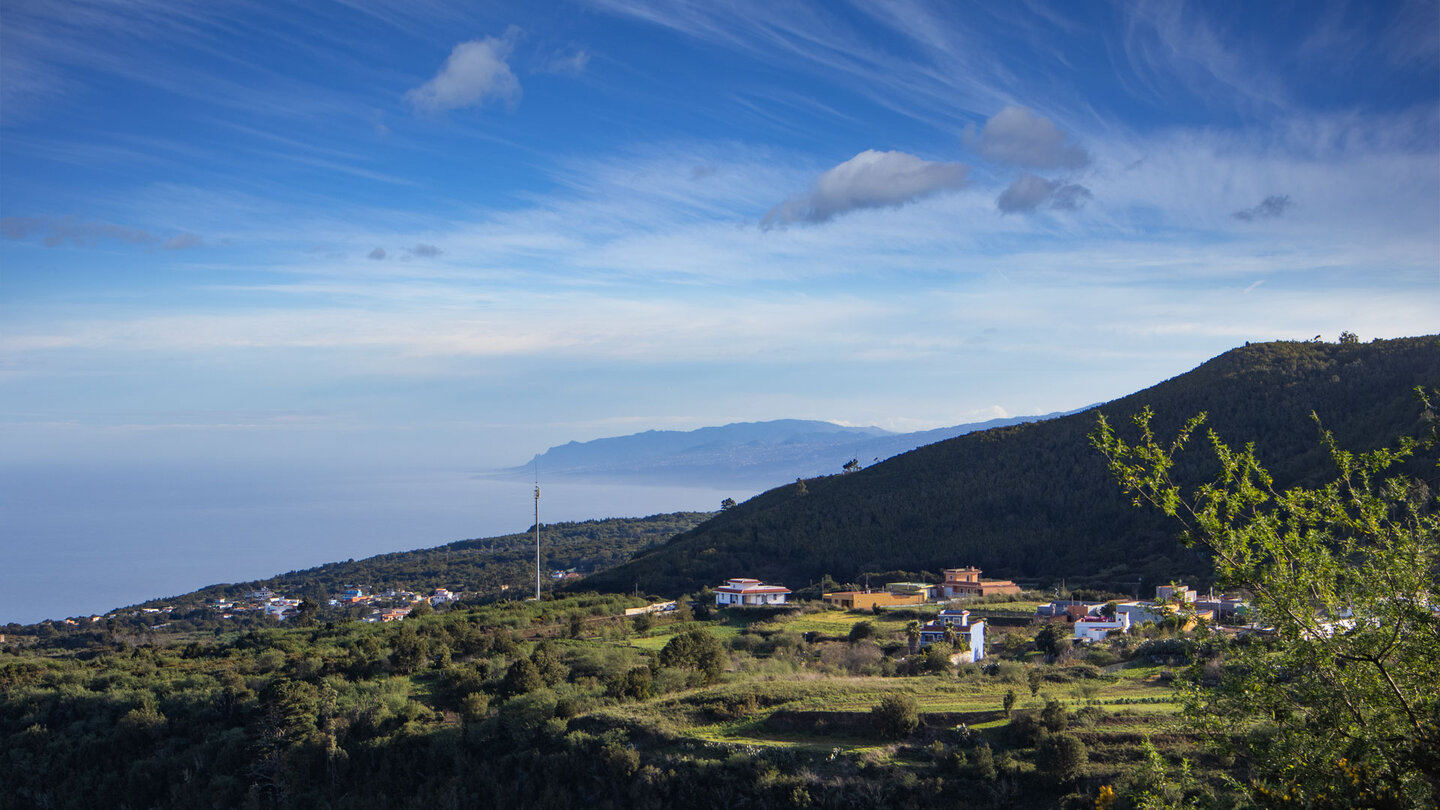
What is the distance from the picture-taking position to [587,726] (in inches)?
701

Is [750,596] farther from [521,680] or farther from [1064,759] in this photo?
[1064,759]

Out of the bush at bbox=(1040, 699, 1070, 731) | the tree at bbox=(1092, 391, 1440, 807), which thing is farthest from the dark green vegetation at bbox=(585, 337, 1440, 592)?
the tree at bbox=(1092, 391, 1440, 807)

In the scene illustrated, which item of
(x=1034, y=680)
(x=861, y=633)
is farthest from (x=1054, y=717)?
(x=861, y=633)

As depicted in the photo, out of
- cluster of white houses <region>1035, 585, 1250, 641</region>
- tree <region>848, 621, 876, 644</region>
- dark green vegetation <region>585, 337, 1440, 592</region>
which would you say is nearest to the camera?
cluster of white houses <region>1035, 585, 1250, 641</region>

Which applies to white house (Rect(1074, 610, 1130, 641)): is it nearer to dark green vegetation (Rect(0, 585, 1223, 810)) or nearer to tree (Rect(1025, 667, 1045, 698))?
dark green vegetation (Rect(0, 585, 1223, 810))

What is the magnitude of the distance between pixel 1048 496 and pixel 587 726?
4414cm

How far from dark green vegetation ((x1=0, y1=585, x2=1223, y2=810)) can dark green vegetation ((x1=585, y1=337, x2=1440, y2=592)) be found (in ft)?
73.8

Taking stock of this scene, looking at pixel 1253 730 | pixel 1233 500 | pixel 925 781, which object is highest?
pixel 1233 500

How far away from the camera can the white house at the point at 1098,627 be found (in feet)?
84.3

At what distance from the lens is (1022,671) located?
19688 mm

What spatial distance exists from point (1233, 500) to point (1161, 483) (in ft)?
1.65

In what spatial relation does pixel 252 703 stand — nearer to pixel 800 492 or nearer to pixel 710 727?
pixel 710 727

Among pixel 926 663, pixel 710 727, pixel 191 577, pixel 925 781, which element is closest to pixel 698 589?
pixel 926 663

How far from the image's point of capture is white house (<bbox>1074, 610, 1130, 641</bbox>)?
25703 millimetres
